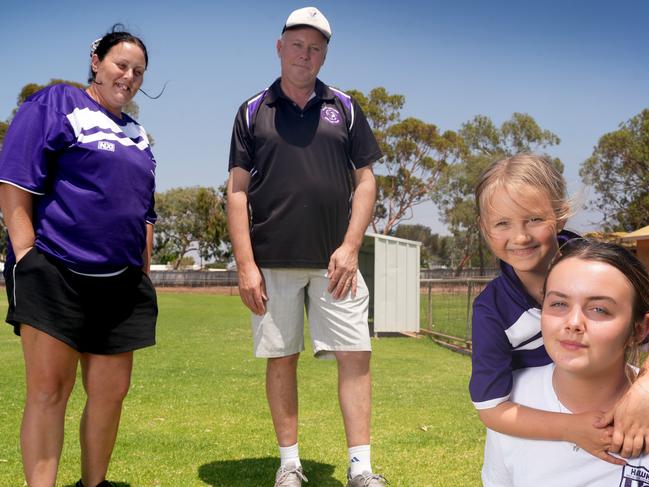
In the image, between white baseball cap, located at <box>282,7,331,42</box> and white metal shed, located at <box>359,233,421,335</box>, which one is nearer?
white baseball cap, located at <box>282,7,331,42</box>

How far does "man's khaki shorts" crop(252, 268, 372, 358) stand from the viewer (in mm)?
3143

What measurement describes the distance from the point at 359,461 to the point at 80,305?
→ 4.32 ft

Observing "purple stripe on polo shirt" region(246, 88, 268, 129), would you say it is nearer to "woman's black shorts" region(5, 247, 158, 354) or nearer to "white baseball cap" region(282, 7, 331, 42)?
"white baseball cap" region(282, 7, 331, 42)

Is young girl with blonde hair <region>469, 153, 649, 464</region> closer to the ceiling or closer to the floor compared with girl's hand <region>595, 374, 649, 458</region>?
closer to the ceiling

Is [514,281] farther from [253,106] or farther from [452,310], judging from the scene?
[452,310]

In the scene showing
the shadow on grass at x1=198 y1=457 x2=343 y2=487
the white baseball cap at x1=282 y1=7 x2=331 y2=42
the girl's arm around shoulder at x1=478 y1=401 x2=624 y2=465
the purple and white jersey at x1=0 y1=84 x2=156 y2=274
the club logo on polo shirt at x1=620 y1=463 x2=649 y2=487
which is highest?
the white baseball cap at x1=282 y1=7 x2=331 y2=42

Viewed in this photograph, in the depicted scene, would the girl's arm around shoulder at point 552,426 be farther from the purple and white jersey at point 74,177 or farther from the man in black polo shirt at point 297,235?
the purple and white jersey at point 74,177

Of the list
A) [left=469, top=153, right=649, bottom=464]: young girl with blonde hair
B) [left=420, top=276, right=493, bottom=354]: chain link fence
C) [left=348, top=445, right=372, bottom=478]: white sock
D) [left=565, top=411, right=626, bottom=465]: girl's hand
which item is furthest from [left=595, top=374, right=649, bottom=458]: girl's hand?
[left=420, top=276, right=493, bottom=354]: chain link fence

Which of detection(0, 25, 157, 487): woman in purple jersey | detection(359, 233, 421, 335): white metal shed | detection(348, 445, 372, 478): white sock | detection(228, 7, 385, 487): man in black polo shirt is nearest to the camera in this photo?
detection(0, 25, 157, 487): woman in purple jersey

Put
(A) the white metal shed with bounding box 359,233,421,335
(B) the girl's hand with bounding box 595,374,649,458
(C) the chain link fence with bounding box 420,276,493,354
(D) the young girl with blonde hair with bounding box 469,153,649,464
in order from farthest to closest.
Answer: (A) the white metal shed with bounding box 359,233,421,335
(C) the chain link fence with bounding box 420,276,493,354
(D) the young girl with blonde hair with bounding box 469,153,649,464
(B) the girl's hand with bounding box 595,374,649,458

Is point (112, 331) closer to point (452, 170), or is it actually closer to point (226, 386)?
point (226, 386)

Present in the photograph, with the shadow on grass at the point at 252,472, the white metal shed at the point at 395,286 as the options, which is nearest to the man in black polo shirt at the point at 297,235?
the shadow on grass at the point at 252,472

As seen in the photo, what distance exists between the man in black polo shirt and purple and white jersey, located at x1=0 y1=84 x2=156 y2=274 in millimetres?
559

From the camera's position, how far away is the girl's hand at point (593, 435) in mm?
1653
